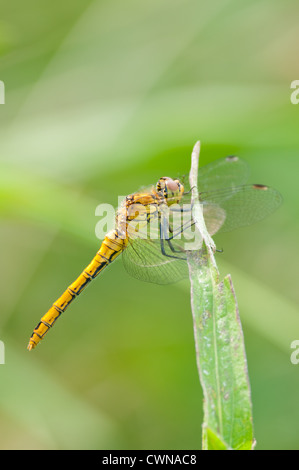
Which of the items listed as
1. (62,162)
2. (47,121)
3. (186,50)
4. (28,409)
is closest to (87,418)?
(28,409)

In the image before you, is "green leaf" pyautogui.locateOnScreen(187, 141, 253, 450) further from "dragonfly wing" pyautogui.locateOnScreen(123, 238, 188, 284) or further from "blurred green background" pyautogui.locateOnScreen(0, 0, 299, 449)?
"blurred green background" pyautogui.locateOnScreen(0, 0, 299, 449)

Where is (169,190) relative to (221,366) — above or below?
above

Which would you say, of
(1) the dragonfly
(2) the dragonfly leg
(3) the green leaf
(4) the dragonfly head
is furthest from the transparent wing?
(3) the green leaf

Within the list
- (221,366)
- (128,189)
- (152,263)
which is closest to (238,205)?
(152,263)

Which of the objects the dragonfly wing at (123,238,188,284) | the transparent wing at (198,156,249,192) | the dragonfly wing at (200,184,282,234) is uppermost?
the transparent wing at (198,156,249,192)

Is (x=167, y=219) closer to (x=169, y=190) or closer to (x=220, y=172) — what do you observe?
(x=169, y=190)
